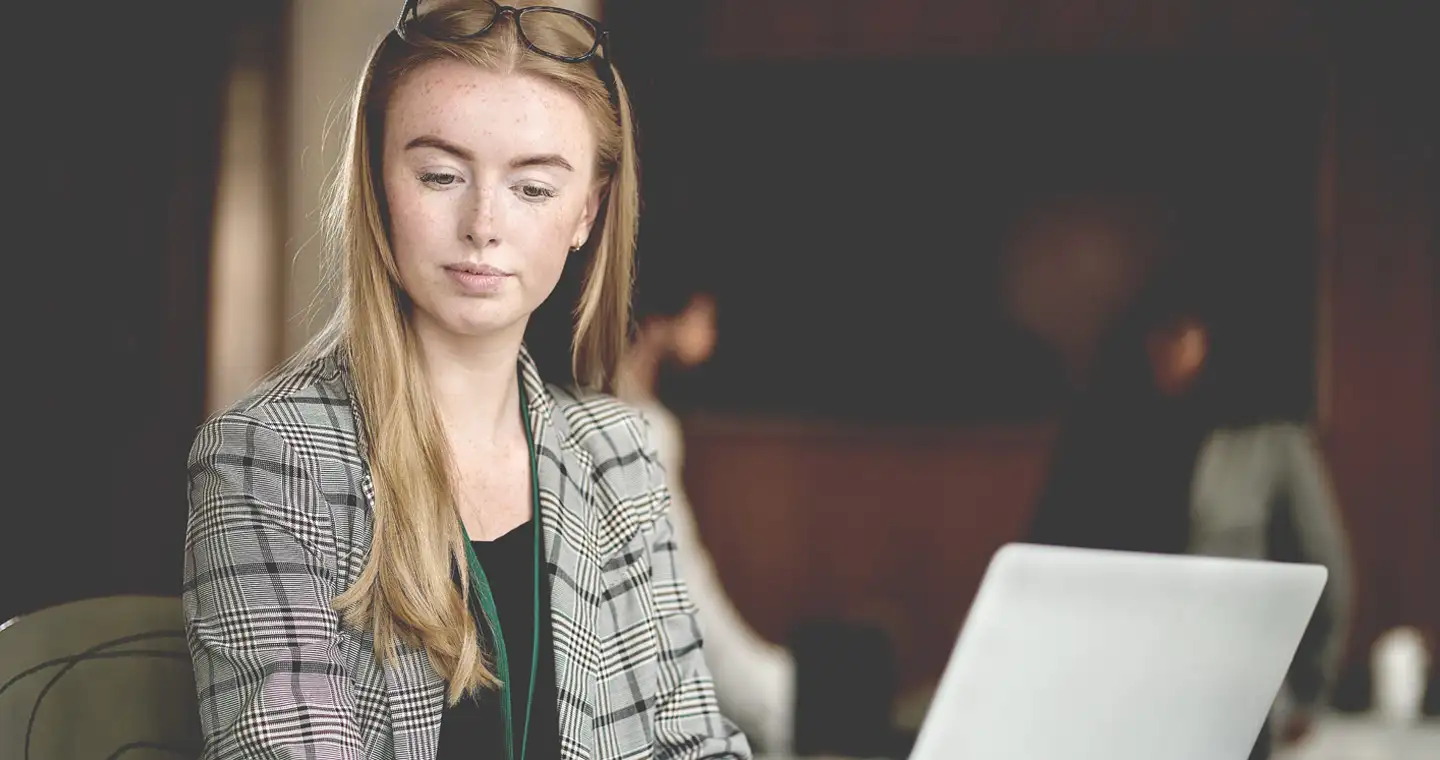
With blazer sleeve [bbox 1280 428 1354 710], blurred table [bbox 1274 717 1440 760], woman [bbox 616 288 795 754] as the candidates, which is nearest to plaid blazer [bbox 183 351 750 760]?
woman [bbox 616 288 795 754]

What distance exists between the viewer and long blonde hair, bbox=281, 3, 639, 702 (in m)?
0.97

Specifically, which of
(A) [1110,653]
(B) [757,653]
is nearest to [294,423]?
(A) [1110,653]

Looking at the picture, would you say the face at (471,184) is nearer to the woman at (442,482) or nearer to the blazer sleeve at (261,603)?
the woman at (442,482)

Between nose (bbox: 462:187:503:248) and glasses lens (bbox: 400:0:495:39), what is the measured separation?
0.40 ft

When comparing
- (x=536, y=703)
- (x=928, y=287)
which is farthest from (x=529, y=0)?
(x=536, y=703)

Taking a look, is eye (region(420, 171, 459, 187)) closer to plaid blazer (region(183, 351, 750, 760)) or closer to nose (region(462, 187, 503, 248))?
nose (region(462, 187, 503, 248))

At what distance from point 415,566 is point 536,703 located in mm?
153

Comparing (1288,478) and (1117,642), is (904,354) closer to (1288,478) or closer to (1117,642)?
(1288,478)

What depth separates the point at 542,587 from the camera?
1.08 metres

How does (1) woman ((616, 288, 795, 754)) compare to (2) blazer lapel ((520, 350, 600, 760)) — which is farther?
(1) woman ((616, 288, 795, 754))

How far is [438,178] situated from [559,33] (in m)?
0.15

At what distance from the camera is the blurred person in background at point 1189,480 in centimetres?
233

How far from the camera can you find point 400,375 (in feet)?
3.34

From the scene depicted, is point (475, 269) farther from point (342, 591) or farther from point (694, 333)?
point (694, 333)
